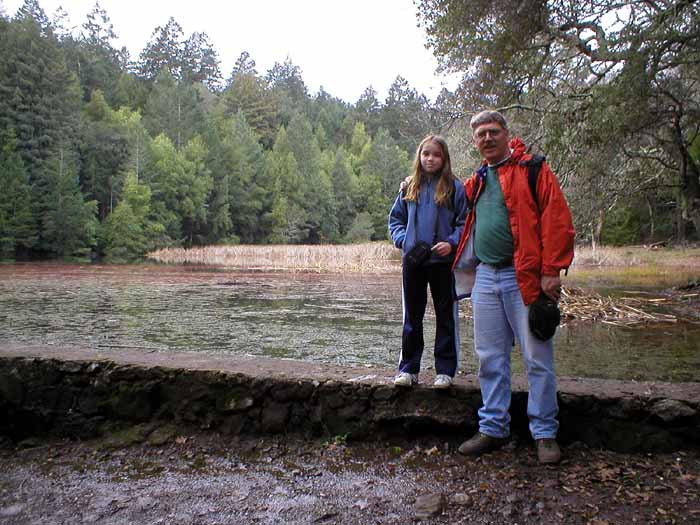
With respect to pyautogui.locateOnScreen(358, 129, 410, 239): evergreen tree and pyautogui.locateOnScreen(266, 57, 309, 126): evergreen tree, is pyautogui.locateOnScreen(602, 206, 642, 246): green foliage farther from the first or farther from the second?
pyautogui.locateOnScreen(266, 57, 309, 126): evergreen tree

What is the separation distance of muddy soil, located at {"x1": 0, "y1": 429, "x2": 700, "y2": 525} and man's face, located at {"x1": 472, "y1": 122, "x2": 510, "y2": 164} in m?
1.54

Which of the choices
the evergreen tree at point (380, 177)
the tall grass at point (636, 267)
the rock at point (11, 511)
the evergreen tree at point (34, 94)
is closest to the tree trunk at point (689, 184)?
the tall grass at point (636, 267)

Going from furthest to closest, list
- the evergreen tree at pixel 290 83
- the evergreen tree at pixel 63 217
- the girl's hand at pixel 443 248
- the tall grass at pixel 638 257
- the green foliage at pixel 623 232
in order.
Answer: the evergreen tree at pixel 290 83 < the evergreen tree at pixel 63 217 < the green foliage at pixel 623 232 < the tall grass at pixel 638 257 < the girl's hand at pixel 443 248

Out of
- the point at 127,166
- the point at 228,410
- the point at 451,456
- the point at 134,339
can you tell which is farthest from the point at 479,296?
the point at 127,166

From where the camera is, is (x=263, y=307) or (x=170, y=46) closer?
(x=263, y=307)

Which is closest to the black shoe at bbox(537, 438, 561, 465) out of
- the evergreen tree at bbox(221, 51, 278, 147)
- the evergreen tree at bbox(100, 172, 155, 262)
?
the evergreen tree at bbox(100, 172, 155, 262)

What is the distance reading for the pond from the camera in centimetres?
555

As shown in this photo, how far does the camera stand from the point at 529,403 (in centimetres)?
295

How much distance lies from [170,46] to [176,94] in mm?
25679

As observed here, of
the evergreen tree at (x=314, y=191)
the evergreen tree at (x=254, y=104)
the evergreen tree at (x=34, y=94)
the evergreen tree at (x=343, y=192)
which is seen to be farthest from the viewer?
the evergreen tree at (x=254, y=104)

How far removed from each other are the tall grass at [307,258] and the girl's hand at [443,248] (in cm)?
1789

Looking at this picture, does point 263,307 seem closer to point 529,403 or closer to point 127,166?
point 529,403

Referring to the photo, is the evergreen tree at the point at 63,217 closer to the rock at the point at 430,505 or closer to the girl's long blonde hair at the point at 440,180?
the girl's long blonde hair at the point at 440,180

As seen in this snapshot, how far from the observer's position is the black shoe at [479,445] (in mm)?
2984
